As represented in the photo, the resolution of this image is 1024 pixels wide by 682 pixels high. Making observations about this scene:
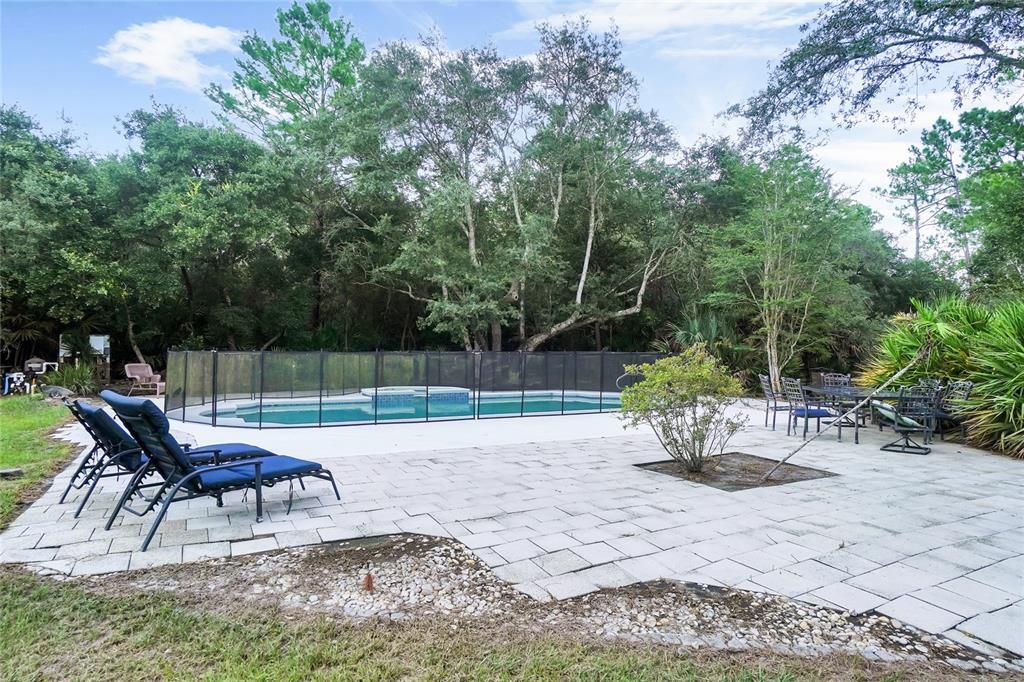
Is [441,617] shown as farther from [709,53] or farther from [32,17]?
[709,53]

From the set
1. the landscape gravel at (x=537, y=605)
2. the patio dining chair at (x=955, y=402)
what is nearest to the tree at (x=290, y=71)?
the patio dining chair at (x=955, y=402)

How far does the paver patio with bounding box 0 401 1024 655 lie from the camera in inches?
112

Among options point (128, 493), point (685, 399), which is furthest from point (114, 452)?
point (685, 399)

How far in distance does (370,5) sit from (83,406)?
6022mm

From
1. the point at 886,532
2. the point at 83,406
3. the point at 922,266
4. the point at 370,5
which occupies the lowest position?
the point at 886,532

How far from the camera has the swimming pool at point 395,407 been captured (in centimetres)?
877

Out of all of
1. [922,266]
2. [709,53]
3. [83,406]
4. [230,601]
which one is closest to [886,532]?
[230,601]

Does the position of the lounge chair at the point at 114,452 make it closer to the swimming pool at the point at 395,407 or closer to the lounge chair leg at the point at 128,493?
the lounge chair leg at the point at 128,493

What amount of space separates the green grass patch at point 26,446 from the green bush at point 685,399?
4997 millimetres

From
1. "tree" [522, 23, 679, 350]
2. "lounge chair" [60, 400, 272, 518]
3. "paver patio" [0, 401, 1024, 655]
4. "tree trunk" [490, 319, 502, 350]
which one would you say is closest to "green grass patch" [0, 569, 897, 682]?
"paver patio" [0, 401, 1024, 655]

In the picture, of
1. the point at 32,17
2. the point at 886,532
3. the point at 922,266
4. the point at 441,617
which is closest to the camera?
the point at 441,617

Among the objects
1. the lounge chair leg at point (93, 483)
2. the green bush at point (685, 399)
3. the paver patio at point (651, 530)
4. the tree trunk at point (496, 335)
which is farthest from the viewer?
the tree trunk at point (496, 335)

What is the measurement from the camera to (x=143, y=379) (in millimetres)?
13812

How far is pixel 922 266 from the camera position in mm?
18500
